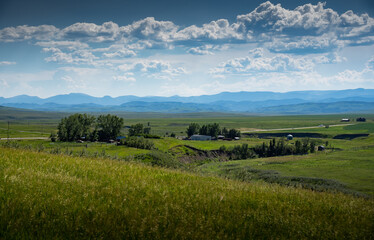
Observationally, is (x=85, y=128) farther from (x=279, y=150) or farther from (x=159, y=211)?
(x=159, y=211)

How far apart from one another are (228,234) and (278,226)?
1559 mm

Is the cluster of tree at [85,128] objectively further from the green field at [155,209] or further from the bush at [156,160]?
the green field at [155,209]

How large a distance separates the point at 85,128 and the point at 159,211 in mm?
126286

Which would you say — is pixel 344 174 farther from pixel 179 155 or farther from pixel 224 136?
pixel 224 136

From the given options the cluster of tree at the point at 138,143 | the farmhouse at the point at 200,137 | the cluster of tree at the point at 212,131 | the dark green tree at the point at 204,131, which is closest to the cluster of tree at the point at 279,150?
the cluster of tree at the point at 138,143

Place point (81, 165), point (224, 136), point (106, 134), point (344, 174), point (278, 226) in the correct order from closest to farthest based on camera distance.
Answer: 1. point (278, 226)
2. point (81, 165)
3. point (344, 174)
4. point (106, 134)
5. point (224, 136)

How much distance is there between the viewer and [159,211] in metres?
8.79

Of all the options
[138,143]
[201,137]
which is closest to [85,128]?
[138,143]

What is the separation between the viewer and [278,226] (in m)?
8.49

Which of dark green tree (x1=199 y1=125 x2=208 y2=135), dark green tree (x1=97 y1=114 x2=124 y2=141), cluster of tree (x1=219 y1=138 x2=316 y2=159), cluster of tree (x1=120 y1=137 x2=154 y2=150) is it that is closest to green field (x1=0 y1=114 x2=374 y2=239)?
cluster of tree (x1=120 y1=137 x2=154 y2=150)

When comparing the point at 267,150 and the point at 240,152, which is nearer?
the point at 240,152

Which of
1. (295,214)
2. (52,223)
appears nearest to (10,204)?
(52,223)

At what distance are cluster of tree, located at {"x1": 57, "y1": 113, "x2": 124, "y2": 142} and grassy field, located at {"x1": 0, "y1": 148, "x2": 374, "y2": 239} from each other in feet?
385

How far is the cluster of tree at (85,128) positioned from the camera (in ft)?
404
